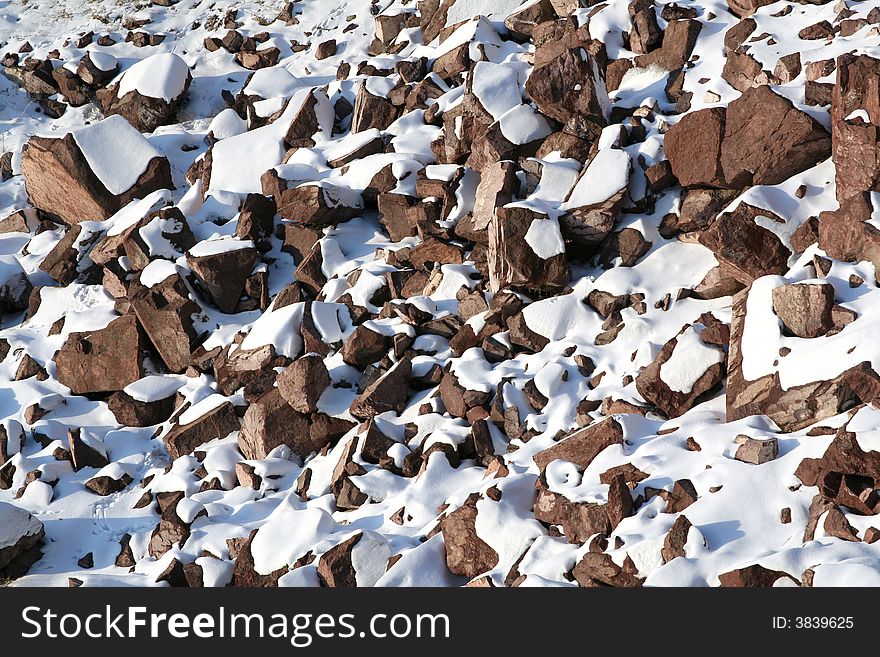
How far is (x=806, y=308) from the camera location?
6.84 meters

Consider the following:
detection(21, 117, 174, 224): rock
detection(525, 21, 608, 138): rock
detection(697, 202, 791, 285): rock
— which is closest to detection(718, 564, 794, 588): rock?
detection(697, 202, 791, 285): rock

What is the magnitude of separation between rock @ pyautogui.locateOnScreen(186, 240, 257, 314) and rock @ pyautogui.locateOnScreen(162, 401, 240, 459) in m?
1.65

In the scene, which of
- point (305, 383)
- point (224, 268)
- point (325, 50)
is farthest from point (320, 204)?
point (325, 50)

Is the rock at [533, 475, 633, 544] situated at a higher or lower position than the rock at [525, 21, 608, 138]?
lower

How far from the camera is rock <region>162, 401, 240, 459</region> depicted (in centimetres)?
880

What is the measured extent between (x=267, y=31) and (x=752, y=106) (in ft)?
27.9

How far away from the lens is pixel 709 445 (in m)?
6.37

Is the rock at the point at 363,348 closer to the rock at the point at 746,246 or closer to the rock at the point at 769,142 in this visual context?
the rock at the point at 746,246

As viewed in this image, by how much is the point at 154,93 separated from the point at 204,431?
6.45 meters

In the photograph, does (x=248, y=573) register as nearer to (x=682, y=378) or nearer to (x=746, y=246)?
(x=682, y=378)

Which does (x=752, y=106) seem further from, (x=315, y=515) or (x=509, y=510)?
(x=315, y=515)

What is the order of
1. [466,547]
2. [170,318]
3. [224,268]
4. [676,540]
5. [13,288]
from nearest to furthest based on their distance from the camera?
[676,540] → [466,547] → [170,318] → [224,268] → [13,288]

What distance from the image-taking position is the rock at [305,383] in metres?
8.42

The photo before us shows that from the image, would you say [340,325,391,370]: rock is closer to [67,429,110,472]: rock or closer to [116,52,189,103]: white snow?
[67,429,110,472]: rock
